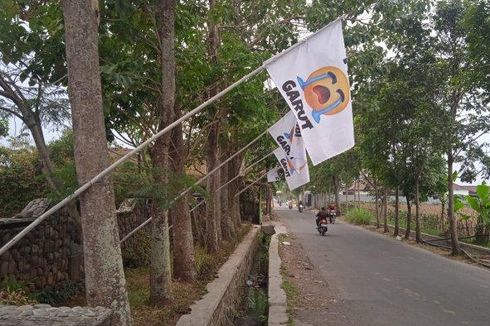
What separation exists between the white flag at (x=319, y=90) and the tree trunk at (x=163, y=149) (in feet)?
5.74

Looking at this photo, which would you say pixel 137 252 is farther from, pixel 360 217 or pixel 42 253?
pixel 360 217

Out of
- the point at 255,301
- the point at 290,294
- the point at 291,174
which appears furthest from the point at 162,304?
the point at 291,174

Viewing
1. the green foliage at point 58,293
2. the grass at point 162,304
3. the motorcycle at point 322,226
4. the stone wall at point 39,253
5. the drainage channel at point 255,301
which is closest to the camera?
the stone wall at point 39,253

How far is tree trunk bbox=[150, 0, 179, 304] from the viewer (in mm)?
7238

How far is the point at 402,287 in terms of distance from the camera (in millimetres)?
11469

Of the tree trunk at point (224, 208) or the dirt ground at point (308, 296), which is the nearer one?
the dirt ground at point (308, 296)

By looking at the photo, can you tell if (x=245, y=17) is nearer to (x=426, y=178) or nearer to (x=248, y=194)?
(x=426, y=178)

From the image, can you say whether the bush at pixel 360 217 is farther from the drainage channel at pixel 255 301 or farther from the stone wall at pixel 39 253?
the stone wall at pixel 39 253

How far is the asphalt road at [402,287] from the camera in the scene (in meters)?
8.59

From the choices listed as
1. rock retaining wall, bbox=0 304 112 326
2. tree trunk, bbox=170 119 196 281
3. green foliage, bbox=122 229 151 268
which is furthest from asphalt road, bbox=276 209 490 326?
rock retaining wall, bbox=0 304 112 326

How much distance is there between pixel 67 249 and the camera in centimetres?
790

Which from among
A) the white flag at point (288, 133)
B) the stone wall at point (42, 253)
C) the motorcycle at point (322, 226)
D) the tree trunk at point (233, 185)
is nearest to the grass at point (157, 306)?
the stone wall at point (42, 253)

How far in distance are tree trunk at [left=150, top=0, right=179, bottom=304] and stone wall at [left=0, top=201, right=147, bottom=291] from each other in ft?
4.64

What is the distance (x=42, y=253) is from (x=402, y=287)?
7.71 meters
